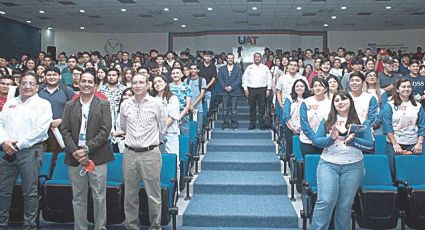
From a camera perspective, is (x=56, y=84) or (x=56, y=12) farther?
(x=56, y=12)

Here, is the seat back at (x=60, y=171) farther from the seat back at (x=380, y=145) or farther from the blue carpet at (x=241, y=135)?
the seat back at (x=380, y=145)

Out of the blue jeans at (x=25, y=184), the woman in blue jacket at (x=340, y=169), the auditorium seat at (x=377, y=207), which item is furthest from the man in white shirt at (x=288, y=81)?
the blue jeans at (x=25, y=184)

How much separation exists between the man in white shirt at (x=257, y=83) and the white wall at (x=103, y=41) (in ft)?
44.7

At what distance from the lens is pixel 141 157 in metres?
3.75

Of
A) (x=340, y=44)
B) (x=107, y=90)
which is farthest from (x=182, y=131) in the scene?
(x=340, y=44)

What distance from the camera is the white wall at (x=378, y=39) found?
61.5 feet

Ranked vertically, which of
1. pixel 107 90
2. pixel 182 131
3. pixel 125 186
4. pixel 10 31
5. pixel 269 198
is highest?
pixel 10 31

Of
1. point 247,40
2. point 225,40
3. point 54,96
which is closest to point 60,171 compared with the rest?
point 54,96

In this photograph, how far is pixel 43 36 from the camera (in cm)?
1919

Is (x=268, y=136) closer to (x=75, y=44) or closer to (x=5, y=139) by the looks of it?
(x=5, y=139)

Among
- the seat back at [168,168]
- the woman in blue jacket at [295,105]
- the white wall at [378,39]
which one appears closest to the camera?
the seat back at [168,168]

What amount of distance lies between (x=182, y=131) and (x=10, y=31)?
13.1 meters

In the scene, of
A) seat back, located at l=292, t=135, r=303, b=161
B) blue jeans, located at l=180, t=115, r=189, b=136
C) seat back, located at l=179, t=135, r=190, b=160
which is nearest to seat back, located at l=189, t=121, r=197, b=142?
blue jeans, located at l=180, t=115, r=189, b=136

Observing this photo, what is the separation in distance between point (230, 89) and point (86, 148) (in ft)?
13.5
